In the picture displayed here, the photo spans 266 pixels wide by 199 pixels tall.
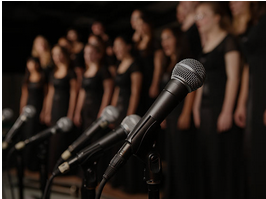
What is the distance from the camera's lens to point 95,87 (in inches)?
114

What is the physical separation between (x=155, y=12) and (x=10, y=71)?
2.21m

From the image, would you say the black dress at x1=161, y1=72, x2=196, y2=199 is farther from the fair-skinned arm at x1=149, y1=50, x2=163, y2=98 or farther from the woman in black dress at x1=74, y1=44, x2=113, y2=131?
the woman in black dress at x1=74, y1=44, x2=113, y2=131

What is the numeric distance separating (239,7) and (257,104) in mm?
645

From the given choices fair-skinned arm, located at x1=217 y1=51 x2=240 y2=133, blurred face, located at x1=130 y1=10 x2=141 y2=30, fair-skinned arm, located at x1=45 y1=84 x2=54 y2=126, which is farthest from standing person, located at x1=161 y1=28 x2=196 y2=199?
fair-skinned arm, located at x1=45 y1=84 x2=54 y2=126

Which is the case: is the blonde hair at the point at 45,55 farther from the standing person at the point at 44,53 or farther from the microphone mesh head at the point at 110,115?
the microphone mesh head at the point at 110,115

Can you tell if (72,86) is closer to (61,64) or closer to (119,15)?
(61,64)

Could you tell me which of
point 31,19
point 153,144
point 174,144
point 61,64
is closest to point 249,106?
point 174,144

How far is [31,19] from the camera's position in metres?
3.59

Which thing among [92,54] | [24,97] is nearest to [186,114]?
[92,54]

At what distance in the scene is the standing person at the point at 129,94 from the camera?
8.15ft

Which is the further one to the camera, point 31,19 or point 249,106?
point 31,19

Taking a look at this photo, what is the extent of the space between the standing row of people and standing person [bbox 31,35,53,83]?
2.66 ft

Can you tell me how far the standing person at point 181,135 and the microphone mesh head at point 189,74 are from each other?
51.0 inches

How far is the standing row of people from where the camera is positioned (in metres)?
1.77
